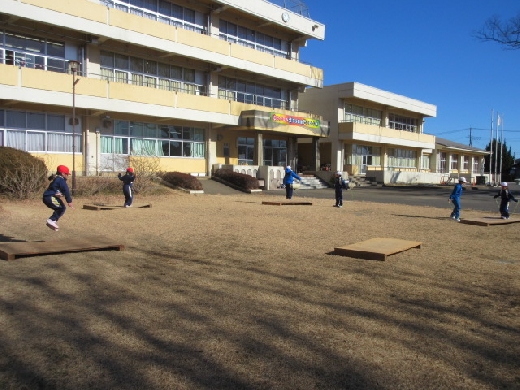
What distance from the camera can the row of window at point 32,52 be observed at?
75.7ft

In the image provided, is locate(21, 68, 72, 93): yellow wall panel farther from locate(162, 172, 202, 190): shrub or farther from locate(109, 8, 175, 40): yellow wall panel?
locate(162, 172, 202, 190): shrub

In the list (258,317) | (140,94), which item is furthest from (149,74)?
(258,317)

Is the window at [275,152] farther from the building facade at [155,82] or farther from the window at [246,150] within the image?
the window at [246,150]

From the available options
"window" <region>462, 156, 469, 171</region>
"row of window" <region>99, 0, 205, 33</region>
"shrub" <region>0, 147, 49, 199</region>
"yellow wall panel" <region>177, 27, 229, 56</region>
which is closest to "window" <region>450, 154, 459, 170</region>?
"window" <region>462, 156, 469, 171</region>

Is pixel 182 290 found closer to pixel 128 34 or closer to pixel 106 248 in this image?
pixel 106 248

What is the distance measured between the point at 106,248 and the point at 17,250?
1.44 meters

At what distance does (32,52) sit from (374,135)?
29442 mm

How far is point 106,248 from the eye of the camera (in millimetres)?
8492

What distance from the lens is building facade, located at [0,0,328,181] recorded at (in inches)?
923

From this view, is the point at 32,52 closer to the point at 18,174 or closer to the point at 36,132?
the point at 36,132

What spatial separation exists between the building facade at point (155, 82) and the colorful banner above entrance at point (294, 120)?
0.12 m

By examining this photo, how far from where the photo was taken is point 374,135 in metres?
43.4

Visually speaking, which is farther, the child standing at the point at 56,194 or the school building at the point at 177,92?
the school building at the point at 177,92

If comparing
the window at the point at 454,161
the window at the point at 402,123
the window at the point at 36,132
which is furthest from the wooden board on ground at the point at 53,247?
the window at the point at 454,161
